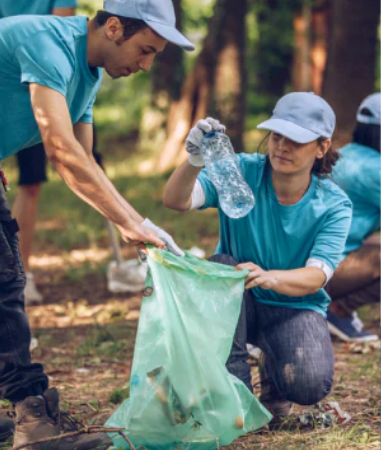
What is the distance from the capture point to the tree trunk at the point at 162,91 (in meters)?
11.9

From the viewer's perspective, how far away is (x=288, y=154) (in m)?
3.20

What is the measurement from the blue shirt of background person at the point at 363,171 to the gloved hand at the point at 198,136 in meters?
1.34

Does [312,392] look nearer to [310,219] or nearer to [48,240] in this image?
[310,219]

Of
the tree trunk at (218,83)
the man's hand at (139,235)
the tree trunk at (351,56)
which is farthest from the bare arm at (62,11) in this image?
the tree trunk at (218,83)

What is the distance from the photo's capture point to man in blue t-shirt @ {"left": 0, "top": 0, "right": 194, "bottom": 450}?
2.70 metres

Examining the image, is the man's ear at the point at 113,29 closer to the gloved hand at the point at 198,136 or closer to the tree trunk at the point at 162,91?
the gloved hand at the point at 198,136

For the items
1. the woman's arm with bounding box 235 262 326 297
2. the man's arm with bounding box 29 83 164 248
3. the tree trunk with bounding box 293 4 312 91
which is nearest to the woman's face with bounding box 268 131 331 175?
the woman's arm with bounding box 235 262 326 297

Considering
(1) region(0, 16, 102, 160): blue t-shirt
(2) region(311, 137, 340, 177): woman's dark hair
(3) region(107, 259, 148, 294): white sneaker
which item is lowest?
(3) region(107, 259, 148, 294): white sneaker

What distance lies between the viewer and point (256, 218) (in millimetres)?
3287

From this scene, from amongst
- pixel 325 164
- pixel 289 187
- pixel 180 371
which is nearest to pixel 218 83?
pixel 325 164

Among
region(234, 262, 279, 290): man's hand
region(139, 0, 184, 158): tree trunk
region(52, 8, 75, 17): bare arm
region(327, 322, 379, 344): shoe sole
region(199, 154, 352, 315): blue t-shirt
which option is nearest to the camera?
region(234, 262, 279, 290): man's hand

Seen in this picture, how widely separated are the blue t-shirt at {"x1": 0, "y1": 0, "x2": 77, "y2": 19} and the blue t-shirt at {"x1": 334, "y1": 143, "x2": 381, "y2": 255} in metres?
1.67

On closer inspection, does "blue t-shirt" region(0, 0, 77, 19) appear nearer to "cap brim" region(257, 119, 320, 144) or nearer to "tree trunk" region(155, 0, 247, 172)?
"cap brim" region(257, 119, 320, 144)

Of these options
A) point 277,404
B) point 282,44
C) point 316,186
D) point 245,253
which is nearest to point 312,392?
point 277,404
